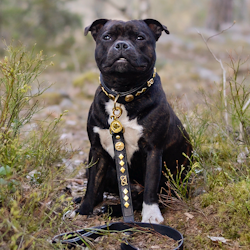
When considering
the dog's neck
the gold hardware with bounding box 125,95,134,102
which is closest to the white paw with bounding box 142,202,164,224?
the gold hardware with bounding box 125,95,134,102

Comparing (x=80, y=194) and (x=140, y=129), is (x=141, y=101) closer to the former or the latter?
(x=140, y=129)

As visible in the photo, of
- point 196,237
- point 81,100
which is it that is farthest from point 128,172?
point 81,100

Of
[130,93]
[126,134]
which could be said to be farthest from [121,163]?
[130,93]

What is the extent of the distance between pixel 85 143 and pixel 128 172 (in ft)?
7.63

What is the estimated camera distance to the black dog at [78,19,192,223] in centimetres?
262

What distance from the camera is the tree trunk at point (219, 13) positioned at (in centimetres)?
1559

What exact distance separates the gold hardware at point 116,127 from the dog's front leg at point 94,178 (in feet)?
1.04

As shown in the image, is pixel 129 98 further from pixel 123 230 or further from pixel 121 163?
pixel 123 230

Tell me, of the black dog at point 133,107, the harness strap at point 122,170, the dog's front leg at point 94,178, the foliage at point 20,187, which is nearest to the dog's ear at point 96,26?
the black dog at point 133,107

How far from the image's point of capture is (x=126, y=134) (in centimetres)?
278

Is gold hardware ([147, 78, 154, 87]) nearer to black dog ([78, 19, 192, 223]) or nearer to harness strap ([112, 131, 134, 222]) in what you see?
black dog ([78, 19, 192, 223])

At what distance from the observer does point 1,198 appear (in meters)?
1.96

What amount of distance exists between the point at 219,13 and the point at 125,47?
14.8 meters

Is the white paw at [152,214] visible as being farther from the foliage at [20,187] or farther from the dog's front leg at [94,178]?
the foliage at [20,187]
